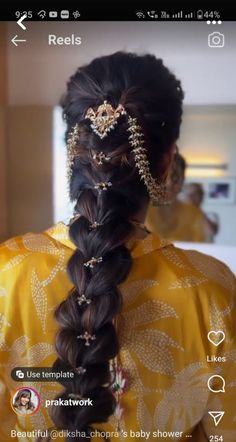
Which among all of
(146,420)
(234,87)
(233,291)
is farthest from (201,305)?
(234,87)

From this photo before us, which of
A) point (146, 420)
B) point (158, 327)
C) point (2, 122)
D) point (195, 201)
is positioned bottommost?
point (146, 420)

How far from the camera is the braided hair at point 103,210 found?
1.41 feet

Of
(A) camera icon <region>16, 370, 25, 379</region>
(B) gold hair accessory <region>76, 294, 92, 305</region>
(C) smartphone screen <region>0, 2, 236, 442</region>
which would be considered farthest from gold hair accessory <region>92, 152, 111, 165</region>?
(A) camera icon <region>16, 370, 25, 379</region>

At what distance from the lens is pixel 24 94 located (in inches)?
20.9

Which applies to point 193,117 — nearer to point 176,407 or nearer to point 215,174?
point 215,174

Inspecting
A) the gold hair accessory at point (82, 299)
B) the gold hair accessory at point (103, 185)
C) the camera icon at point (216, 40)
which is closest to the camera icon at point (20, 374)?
the gold hair accessory at point (82, 299)

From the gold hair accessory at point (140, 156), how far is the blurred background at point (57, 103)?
10 cm

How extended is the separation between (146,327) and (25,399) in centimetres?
16

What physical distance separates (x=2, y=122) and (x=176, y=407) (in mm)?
393

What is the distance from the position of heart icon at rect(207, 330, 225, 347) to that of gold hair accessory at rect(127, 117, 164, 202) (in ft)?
0.55

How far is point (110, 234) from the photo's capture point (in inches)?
16.8

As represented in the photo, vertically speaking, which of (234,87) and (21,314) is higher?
(234,87)

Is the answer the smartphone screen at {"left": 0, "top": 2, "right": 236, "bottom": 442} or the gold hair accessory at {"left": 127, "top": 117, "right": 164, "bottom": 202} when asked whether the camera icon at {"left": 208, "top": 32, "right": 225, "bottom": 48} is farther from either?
the gold hair accessory at {"left": 127, "top": 117, "right": 164, "bottom": 202}

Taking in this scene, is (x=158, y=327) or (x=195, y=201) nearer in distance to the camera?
(x=158, y=327)
